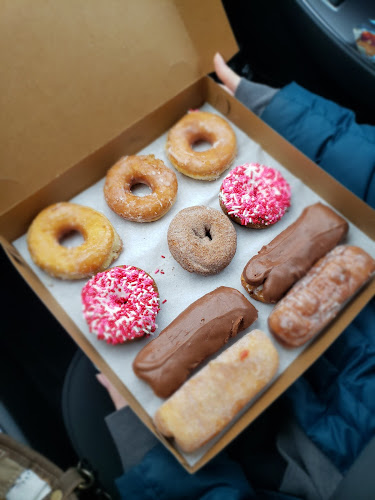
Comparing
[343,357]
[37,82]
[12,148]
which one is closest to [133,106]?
[37,82]

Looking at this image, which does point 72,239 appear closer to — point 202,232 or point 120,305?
point 120,305

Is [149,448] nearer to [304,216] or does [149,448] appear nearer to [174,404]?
[174,404]

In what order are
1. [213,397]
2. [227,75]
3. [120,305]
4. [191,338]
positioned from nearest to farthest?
[213,397], [191,338], [120,305], [227,75]

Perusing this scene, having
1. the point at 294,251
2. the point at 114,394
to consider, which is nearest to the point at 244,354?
the point at 294,251

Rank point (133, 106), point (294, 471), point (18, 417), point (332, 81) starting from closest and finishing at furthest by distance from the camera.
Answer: point (294, 471)
point (18, 417)
point (133, 106)
point (332, 81)

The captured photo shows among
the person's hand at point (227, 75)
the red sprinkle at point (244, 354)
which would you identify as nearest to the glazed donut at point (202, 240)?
the red sprinkle at point (244, 354)

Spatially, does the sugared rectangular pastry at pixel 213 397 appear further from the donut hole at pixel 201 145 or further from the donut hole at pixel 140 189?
the donut hole at pixel 201 145
